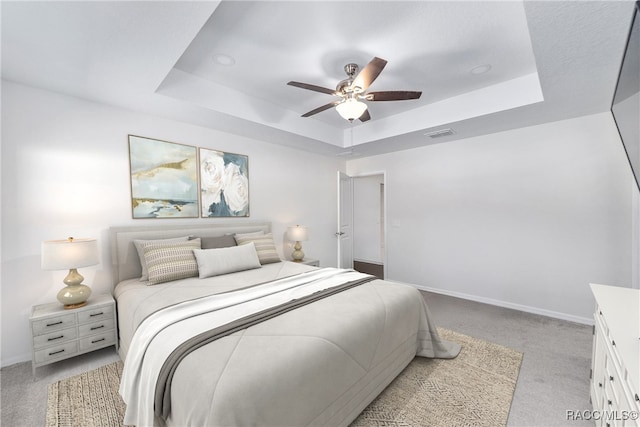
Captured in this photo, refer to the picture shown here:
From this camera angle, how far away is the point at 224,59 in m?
2.43

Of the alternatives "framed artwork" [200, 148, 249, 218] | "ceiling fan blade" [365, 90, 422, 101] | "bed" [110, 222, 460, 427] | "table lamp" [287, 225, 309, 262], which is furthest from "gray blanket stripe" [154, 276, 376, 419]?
"table lamp" [287, 225, 309, 262]

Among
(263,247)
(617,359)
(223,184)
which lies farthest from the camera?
(223,184)

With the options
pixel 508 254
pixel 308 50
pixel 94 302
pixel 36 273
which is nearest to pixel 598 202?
pixel 508 254

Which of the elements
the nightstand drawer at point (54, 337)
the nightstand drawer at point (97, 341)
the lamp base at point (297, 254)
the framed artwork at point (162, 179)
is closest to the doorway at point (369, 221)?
the lamp base at point (297, 254)

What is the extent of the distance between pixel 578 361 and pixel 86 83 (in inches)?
196

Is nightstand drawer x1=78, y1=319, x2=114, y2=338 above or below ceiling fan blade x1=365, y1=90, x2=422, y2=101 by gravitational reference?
below

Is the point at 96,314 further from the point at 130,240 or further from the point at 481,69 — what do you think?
the point at 481,69

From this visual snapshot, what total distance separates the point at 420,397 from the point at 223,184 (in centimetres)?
317

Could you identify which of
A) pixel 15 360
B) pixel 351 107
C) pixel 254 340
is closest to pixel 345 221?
pixel 351 107

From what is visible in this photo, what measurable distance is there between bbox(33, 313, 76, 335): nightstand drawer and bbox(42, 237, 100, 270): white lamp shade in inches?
16.1

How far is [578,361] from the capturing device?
91.4 inches

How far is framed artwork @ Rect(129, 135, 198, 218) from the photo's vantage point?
2.86m

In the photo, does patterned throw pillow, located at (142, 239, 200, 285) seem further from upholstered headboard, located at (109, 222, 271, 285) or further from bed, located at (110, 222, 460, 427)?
upholstered headboard, located at (109, 222, 271, 285)

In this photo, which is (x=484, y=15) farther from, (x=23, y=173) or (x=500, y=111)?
(x=23, y=173)
